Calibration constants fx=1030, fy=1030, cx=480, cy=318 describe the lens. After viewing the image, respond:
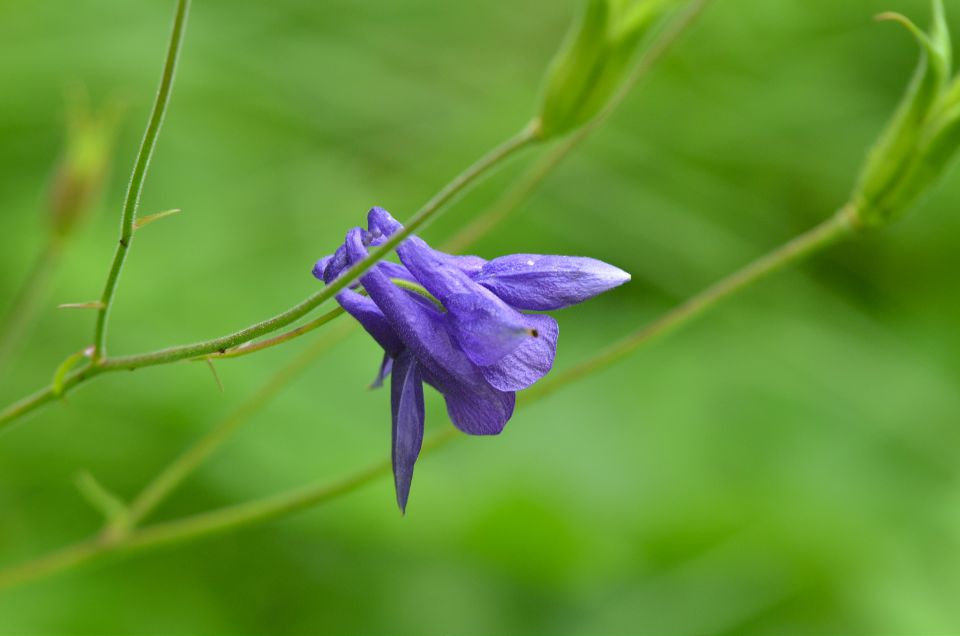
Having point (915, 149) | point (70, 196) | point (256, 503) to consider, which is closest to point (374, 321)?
point (256, 503)

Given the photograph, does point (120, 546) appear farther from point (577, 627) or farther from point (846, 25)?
point (846, 25)

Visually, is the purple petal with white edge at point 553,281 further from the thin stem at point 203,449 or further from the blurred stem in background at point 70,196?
the blurred stem in background at point 70,196

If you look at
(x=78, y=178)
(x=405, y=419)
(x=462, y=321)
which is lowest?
(x=78, y=178)

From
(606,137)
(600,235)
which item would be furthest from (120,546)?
(606,137)

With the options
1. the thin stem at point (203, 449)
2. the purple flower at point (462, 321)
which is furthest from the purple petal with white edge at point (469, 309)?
the thin stem at point (203, 449)

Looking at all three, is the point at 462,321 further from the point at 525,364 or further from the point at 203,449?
the point at 203,449

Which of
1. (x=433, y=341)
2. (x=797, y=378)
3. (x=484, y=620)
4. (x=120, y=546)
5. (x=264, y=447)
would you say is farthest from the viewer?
(x=797, y=378)

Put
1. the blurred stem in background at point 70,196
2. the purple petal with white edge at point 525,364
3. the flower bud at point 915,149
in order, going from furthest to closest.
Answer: the blurred stem in background at point 70,196, the flower bud at point 915,149, the purple petal with white edge at point 525,364
